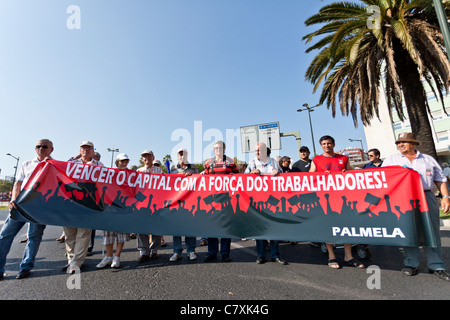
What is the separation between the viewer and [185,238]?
4008 millimetres

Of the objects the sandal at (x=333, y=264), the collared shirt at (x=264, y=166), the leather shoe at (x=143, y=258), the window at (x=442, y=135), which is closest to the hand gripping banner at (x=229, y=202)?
the collared shirt at (x=264, y=166)

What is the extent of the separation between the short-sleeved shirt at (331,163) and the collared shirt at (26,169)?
4728 millimetres

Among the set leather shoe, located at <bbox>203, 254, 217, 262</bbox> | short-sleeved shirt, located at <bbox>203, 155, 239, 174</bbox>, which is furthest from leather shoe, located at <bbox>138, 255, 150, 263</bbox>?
→ short-sleeved shirt, located at <bbox>203, 155, 239, 174</bbox>

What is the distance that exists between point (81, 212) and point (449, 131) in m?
37.8

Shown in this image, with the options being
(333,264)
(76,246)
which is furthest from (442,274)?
A: (76,246)

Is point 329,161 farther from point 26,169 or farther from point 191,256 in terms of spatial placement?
point 26,169

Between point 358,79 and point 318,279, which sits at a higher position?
point 358,79

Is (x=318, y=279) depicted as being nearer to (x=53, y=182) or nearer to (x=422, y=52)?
(x=53, y=182)

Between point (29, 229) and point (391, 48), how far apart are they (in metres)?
10.5

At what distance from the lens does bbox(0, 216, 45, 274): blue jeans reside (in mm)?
3305

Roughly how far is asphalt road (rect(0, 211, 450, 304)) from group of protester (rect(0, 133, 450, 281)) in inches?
6.2

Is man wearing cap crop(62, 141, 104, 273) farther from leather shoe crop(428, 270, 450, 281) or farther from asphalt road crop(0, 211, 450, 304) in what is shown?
leather shoe crop(428, 270, 450, 281)

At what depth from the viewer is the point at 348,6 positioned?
811 centimetres

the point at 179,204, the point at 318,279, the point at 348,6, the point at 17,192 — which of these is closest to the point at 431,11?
the point at 348,6
